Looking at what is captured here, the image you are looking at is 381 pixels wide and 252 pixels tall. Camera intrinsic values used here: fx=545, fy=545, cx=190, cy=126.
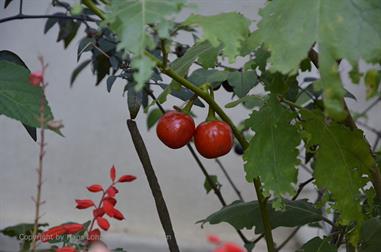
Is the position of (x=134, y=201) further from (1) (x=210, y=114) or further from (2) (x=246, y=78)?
(1) (x=210, y=114)

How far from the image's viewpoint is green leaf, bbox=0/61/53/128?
522 millimetres

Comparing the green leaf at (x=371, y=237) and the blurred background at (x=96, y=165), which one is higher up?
the blurred background at (x=96, y=165)

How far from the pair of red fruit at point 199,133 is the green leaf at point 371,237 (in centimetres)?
26

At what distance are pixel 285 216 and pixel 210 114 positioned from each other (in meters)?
0.25

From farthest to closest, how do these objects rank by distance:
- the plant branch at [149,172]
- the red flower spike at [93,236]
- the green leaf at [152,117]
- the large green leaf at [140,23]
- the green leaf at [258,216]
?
Answer: the green leaf at [152,117] < the green leaf at [258,216] < the plant branch at [149,172] < the red flower spike at [93,236] < the large green leaf at [140,23]

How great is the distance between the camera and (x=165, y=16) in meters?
0.39

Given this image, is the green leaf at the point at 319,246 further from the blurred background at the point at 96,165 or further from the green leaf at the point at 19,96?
the blurred background at the point at 96,165

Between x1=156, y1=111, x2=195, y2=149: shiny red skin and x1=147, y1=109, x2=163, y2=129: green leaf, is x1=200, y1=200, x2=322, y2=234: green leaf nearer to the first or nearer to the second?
x1=156, y1=111, x2=195, y2=149: shiny red skin

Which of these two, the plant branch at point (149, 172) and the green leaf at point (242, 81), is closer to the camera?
the plant branch at point (149, 172)

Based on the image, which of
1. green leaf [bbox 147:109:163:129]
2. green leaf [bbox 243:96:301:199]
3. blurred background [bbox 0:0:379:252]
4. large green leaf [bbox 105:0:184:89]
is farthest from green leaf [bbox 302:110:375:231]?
blurred background [bbox 0:0:379:252]

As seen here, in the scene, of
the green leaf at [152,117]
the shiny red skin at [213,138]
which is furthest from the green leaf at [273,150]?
the green leaf at [152,117]

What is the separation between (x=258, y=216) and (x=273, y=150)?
207 millimetres

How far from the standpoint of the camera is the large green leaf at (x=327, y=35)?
40 centimetres

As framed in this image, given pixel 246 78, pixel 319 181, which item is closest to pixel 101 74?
pixel 246 78
